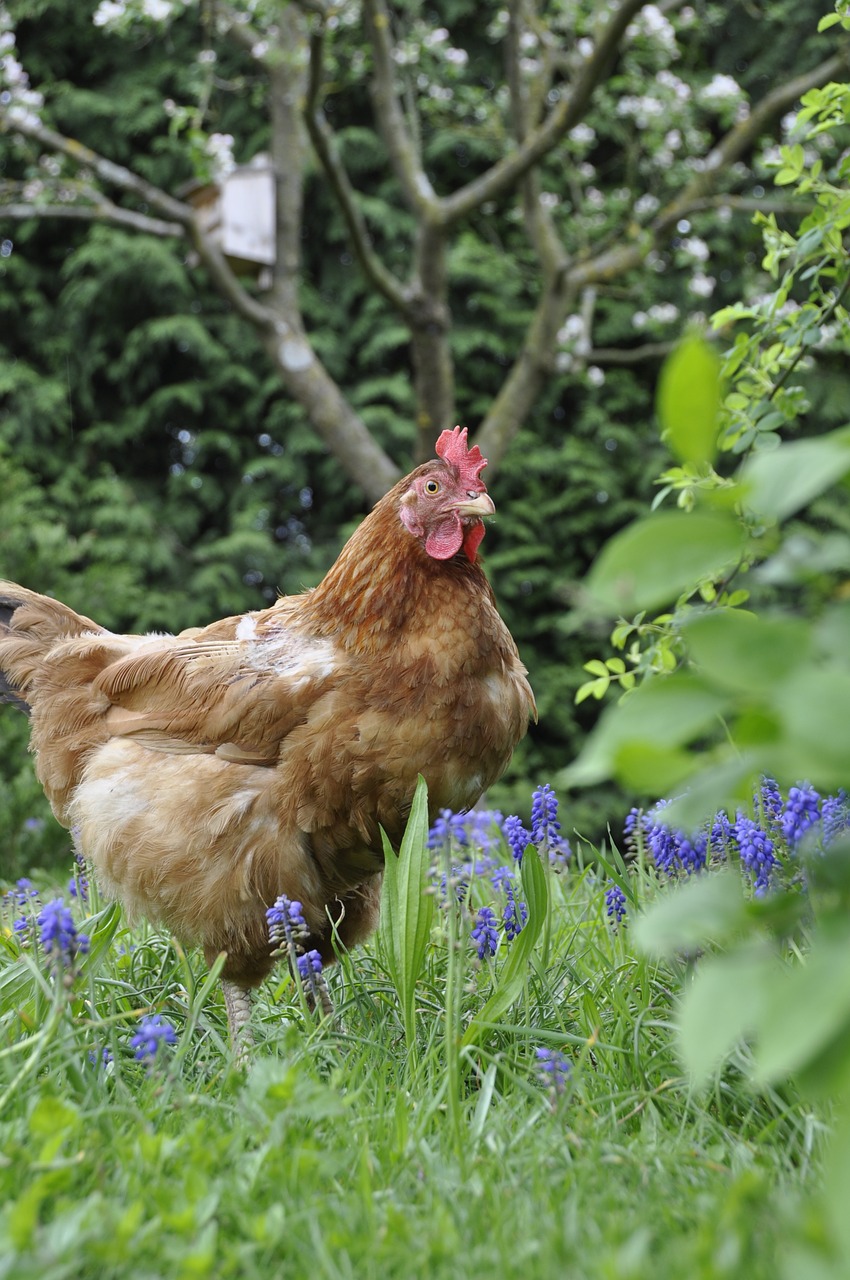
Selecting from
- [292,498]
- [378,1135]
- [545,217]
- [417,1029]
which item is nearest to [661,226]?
[545,217]

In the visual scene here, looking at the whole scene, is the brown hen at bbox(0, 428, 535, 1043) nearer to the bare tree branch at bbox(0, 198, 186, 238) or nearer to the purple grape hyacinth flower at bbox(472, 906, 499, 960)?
the purple grape hyacinth flower at bbox(472, 906, 499, 960)

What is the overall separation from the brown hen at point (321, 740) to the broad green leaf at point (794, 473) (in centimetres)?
170

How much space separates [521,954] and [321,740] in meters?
0.73

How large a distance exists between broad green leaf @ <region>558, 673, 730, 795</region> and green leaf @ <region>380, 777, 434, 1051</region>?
4.14 feet

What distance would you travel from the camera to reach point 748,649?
1.00m

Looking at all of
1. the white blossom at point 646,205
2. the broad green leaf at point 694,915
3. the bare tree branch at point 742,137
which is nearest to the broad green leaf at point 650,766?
the broad green leaf at point 694,915

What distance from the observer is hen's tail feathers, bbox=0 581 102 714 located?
3.57 metres

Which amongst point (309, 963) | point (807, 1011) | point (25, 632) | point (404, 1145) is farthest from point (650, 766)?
point (25, 632)

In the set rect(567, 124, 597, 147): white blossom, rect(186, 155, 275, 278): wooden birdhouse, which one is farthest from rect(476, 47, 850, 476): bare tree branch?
rect(186, 155, 275, 278): wooden birdhouse

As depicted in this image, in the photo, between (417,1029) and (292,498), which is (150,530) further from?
(417,1029)

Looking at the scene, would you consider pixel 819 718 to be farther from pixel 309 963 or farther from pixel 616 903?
pixel 616 903

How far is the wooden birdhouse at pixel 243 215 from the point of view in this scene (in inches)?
283

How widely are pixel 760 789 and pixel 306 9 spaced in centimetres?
474

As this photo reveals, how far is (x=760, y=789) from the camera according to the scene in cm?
256
